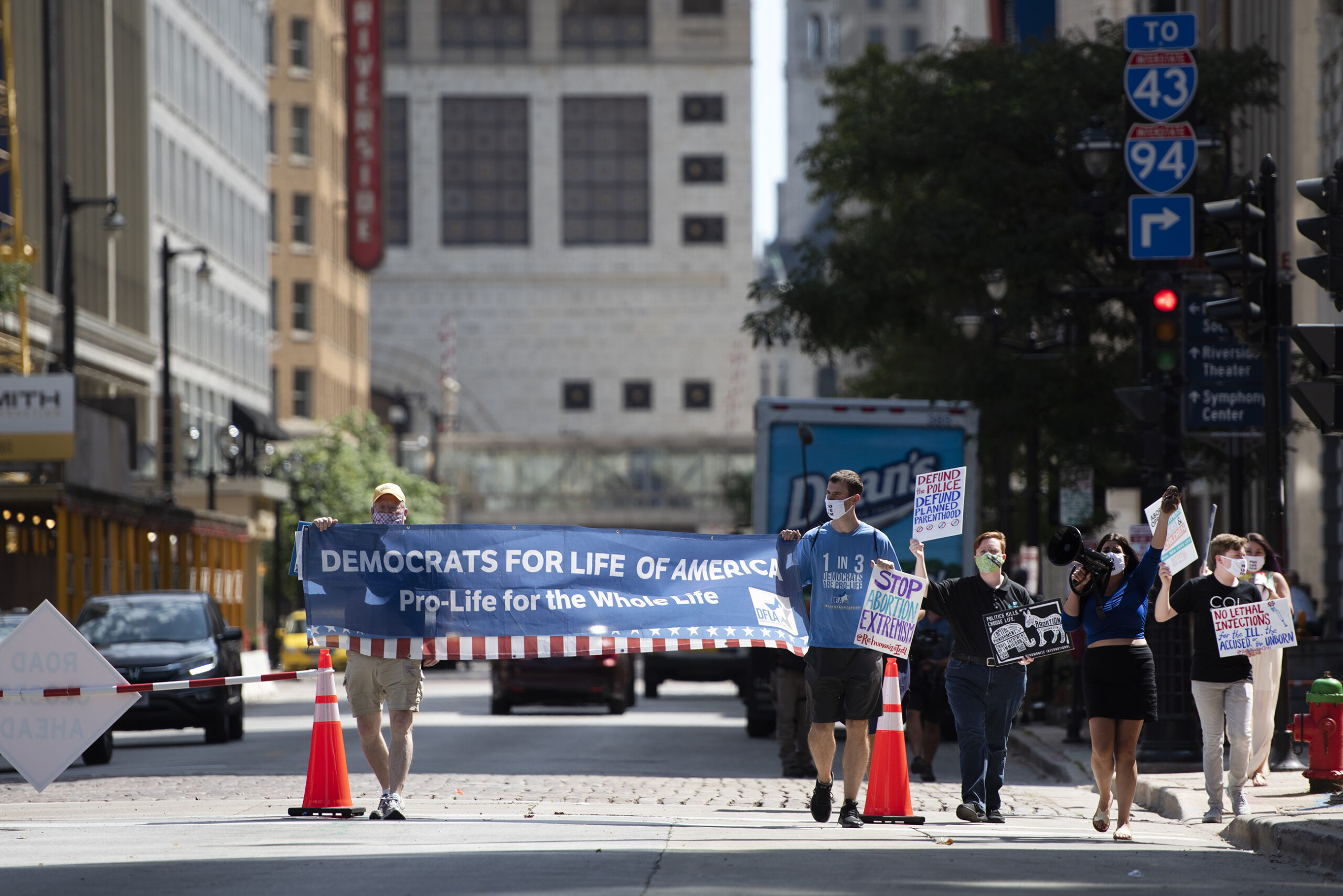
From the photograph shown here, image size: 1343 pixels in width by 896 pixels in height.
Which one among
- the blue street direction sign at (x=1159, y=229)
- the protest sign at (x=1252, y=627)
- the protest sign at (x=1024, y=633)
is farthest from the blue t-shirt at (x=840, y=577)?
the blue street direction sign at (x=1159, y=229)

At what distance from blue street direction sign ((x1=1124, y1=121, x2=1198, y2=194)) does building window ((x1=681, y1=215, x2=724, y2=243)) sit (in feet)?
385

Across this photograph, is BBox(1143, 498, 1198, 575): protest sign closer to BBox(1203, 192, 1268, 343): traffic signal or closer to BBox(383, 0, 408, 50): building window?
BBox(1203, 192, 1268, 343): traffic signal

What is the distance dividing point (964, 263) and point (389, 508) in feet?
53.0

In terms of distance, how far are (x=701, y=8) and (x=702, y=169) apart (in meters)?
10.3

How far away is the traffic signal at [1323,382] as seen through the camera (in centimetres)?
1400

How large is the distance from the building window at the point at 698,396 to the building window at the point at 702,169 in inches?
503

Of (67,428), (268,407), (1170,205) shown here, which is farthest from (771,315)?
(268,407)

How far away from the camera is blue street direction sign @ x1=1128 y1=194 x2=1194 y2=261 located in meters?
21.4

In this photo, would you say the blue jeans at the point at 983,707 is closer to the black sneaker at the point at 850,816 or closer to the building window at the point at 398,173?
the black sneaker at the point at 850,816

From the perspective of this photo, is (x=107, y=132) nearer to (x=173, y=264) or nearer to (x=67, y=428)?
(x=173, y=264)

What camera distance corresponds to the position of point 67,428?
37906 mm

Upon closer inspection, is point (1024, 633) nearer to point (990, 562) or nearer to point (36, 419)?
point (990, 562)

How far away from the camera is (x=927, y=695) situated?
768 inches

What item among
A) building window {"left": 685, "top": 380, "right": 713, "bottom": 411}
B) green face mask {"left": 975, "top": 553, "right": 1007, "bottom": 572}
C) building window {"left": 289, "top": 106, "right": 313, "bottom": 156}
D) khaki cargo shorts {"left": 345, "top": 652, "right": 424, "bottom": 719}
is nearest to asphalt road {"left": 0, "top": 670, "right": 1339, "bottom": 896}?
khaki cargo shorts {"left": 345, "top": 652, "right": 424, "bottom": 719}
